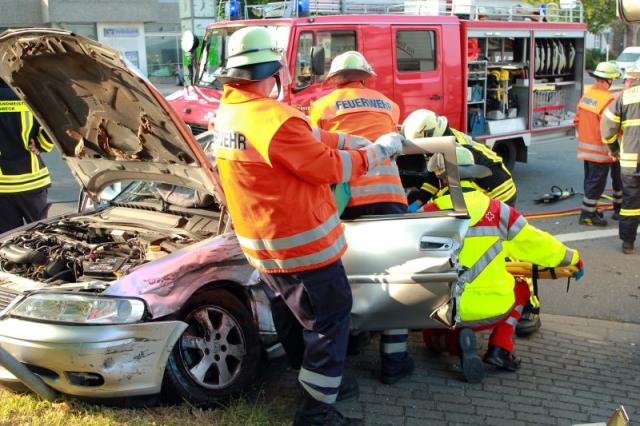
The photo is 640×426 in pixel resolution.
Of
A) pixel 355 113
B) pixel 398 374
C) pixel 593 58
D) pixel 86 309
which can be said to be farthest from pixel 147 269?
pixel 593 58

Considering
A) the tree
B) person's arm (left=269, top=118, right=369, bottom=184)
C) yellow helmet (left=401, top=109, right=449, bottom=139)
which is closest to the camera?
person's arm (left=269, top=118, right=369, bottom=184)

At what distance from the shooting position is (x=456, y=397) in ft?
13.4

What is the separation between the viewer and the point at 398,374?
424cm

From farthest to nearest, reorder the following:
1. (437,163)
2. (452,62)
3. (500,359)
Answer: (452,62) < (500,359) < (437,163)

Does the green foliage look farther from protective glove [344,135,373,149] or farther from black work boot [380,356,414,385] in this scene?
protective glove [344,135,373,149]

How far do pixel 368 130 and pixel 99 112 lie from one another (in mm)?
1669

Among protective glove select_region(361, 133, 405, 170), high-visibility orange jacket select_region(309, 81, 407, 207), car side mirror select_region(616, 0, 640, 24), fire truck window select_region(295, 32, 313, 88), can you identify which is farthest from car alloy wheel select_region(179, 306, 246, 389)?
fire truck window select_region(295, 32, 313, 88)

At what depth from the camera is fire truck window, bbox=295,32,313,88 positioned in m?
8.57

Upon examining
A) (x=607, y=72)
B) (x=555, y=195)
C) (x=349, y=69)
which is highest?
(x=349, y=69)

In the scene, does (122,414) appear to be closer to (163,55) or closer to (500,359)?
(500,359)

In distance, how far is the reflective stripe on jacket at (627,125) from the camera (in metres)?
6.81

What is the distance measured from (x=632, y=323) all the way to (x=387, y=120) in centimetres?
236

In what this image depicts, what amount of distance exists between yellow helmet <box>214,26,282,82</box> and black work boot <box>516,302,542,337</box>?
2.64 meters

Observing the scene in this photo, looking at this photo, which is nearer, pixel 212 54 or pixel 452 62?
pixel 212 54
